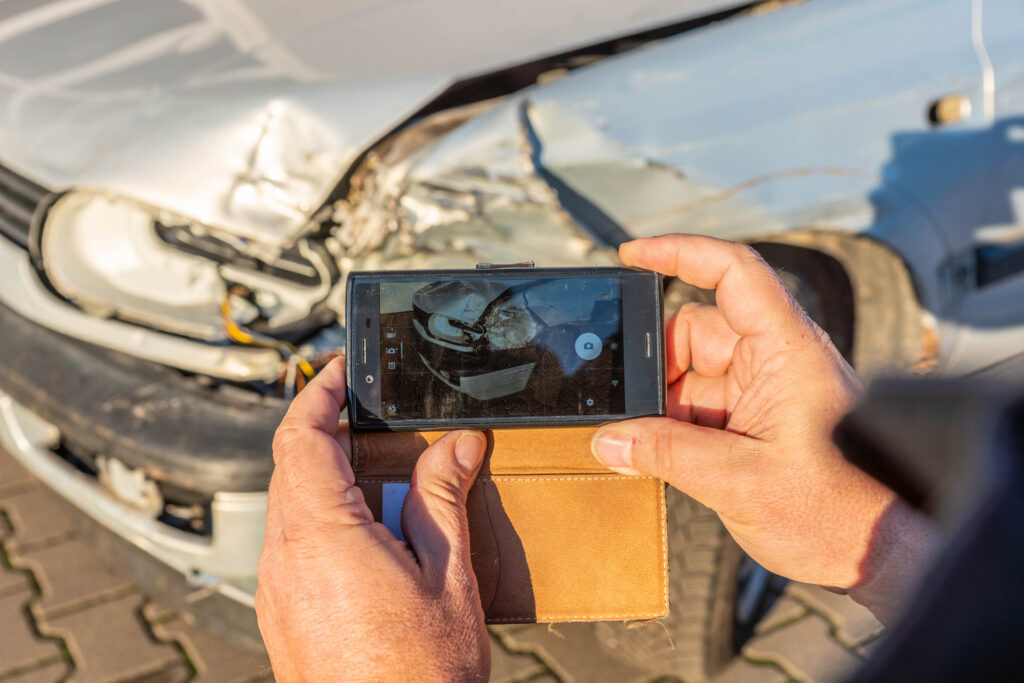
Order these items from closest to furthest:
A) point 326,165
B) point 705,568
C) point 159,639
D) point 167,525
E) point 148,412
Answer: point 326,165, point 148,412, point 167,525, point 705,568, point 159,639

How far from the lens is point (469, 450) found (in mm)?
1263

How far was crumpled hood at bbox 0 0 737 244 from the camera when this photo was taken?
167 centimetres

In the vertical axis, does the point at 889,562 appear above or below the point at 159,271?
below

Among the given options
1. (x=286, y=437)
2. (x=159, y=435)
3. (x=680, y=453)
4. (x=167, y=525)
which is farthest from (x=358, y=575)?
(x=167, y=525)

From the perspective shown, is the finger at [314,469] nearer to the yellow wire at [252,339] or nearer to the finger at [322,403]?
the finger at [322,403]

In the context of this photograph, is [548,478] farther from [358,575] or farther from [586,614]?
[358,575]

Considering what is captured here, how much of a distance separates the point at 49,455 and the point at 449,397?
138 cm

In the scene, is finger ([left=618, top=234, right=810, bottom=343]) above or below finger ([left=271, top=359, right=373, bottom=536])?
above

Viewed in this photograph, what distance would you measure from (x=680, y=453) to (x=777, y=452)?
0.16m

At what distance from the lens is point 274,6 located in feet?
6.02

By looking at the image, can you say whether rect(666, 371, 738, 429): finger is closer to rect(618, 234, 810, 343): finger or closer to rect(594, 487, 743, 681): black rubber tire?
rect(618, 234, 810, 343): finger

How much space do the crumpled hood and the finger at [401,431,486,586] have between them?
0.76 metres

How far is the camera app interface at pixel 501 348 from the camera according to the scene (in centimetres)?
133

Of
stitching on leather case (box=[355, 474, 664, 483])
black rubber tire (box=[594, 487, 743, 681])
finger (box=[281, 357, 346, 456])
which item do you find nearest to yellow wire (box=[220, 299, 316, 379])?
finger (box=[281, 357, 346, 456])
